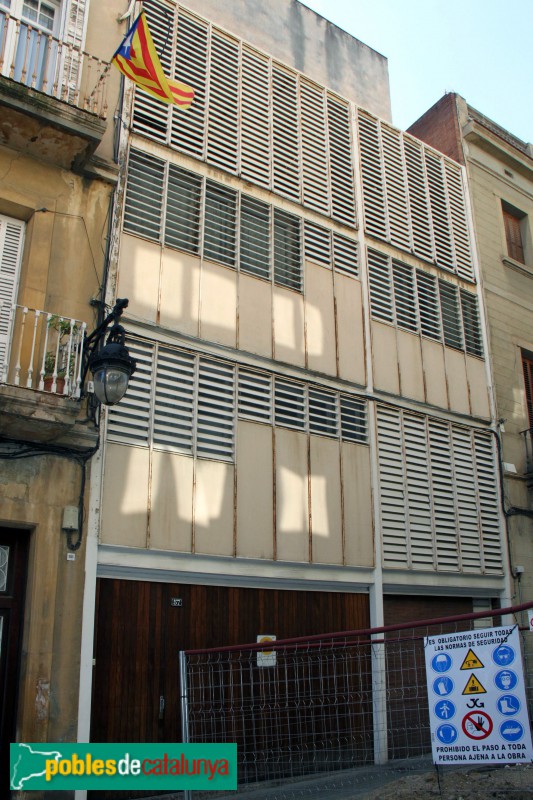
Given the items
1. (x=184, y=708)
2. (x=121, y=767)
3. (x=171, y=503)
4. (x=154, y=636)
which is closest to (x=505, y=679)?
(x=184, y=708)

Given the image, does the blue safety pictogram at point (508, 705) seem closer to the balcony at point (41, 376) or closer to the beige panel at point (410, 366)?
the balcony at point (41, 376)

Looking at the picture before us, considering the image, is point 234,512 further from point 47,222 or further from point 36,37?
point 36,37

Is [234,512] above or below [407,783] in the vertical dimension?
above

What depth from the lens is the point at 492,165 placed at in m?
17.3

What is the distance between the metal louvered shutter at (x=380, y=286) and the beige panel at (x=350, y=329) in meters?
0.40

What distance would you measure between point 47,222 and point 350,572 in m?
6.89

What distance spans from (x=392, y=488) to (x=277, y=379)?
281 centimetres

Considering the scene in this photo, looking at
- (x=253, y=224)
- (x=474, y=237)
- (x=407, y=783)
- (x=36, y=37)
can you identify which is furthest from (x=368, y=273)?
(x=407, y=783)

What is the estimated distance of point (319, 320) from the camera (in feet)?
41.2

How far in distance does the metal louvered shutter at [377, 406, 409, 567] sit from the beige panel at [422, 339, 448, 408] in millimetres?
1098

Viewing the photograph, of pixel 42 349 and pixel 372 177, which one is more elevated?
pixel 372 177

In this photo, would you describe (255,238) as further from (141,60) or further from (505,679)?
(505,679)

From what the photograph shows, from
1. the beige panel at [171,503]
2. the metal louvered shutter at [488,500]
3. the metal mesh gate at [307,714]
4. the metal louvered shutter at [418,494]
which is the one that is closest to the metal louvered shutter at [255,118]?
the metal louvered shutter at [418,494]

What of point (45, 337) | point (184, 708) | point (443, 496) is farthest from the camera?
point (443, 496)
